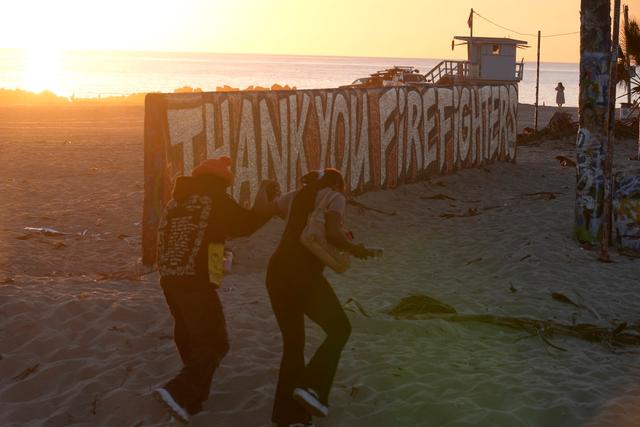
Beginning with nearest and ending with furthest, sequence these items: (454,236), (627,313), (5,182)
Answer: (627,313) → (454,236) → (5,182)

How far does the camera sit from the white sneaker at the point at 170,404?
5734 millimetres

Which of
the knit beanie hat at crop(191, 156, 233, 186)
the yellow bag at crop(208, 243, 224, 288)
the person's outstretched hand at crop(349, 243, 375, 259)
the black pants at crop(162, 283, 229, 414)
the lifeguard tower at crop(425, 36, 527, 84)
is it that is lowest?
the black pants at crop(162, 283, 229, 414)

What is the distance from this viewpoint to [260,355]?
24.6 ft

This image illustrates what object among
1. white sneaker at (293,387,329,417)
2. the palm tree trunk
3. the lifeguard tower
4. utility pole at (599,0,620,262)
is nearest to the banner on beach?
the palm tree trunk

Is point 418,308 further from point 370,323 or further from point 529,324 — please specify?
point 529,324

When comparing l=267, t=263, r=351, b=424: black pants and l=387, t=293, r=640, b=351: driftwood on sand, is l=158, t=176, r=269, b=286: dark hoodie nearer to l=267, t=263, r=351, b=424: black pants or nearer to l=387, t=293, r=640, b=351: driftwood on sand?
l=267, t=263, r=351, b=424: black pants

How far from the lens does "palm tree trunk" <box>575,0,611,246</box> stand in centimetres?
1213

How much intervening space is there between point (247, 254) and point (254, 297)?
97.2 inches

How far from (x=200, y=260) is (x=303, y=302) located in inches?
32.3

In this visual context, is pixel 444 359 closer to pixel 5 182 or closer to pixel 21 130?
pixel 5 182

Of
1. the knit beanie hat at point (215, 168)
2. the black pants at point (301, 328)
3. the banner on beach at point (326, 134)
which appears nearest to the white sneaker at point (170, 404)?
the black pants at point (301, 328)

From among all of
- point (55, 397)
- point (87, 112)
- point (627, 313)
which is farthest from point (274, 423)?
point (87, 112)

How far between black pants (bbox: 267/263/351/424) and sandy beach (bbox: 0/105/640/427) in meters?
0.40

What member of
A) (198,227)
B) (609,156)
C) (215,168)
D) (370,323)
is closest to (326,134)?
(609,156)
